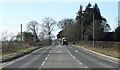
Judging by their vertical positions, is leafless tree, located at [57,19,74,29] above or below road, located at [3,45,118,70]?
above

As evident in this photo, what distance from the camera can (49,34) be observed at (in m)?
106

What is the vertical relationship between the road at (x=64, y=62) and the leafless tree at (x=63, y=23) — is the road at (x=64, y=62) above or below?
below

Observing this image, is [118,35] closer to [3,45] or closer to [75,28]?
[75,28]

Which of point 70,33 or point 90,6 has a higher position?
point 90,6

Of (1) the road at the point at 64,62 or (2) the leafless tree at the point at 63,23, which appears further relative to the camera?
(2) the leafless tree at the point at 63,23

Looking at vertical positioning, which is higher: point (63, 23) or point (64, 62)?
point (63, 23)

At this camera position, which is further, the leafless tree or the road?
the leafless tree

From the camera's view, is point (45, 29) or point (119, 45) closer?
point (119, 45)

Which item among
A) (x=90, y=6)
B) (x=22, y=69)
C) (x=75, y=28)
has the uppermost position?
(x=90, y=6)

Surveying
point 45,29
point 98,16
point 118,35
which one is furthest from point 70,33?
point 118,35

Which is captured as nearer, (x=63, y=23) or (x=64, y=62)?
(x=64, y=62)

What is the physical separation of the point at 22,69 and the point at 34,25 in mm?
90819

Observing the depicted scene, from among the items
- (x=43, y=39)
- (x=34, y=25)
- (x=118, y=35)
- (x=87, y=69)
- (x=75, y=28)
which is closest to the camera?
(x=87, y=69)

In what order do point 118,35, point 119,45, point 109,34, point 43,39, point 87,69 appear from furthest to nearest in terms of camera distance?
point 43,39
point 109,34
point 118,35
point 119,45
point 87,69
